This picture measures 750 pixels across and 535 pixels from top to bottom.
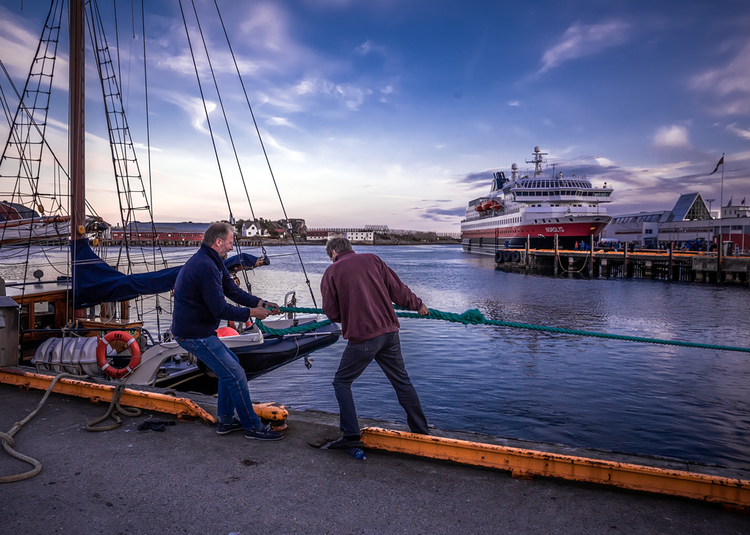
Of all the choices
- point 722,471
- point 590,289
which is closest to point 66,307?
point 722,471

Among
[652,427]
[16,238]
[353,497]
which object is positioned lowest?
[652,427]

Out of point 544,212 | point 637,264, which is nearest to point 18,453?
point 637,264

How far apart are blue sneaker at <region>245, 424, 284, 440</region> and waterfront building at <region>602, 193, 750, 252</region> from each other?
83.2 m

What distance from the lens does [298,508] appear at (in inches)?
125

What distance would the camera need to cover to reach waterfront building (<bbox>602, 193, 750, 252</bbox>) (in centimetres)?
7218

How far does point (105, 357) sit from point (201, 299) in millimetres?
4143

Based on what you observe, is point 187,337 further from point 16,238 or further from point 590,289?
point 590,289

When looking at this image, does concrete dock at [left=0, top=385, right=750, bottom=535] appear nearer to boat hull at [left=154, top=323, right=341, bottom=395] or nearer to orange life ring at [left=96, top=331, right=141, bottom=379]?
orange life ring at [left=96, top=331, right=141, bottom=379]

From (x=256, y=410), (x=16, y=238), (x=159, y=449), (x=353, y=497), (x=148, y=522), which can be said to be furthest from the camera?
(x=16, y=238)

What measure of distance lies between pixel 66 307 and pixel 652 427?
10651 millimetres

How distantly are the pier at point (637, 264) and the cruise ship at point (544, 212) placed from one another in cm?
266

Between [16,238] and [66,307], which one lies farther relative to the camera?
[16,238]

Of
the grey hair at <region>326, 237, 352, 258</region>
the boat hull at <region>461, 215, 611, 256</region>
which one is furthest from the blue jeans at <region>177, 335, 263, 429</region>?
the boat hull at <region>461, 215, 611, 256</region>

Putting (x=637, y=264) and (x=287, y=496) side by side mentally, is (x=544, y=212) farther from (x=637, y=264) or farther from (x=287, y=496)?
(x=287, y=496)
